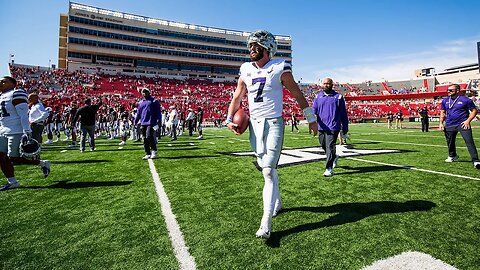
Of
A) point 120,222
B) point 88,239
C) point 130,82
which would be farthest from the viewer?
point 130,82

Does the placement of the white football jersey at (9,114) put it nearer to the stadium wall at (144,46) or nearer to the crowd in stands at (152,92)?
the crowd in stands at (152,92)

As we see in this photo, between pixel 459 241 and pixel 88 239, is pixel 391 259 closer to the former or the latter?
pixel 459 241

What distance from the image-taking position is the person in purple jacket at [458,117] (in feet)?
20.6

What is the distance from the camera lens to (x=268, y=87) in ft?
9.70

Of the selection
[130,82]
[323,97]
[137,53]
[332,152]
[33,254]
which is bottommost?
[33,254]

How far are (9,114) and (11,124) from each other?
0.19 metres

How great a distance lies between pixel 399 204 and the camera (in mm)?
3688

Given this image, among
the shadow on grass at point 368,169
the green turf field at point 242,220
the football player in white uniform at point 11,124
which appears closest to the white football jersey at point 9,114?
the football player in white uniform at point 11,124

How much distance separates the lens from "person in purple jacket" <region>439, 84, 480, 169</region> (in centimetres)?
627

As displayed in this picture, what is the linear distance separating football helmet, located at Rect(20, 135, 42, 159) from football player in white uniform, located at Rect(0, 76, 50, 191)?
0.26 ft

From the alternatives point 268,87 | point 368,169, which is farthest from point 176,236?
point 368,169

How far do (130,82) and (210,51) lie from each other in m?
24.0

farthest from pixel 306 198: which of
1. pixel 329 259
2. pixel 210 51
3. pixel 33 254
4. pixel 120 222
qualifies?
pixel 210 51

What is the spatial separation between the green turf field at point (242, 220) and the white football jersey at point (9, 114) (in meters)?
1.15
